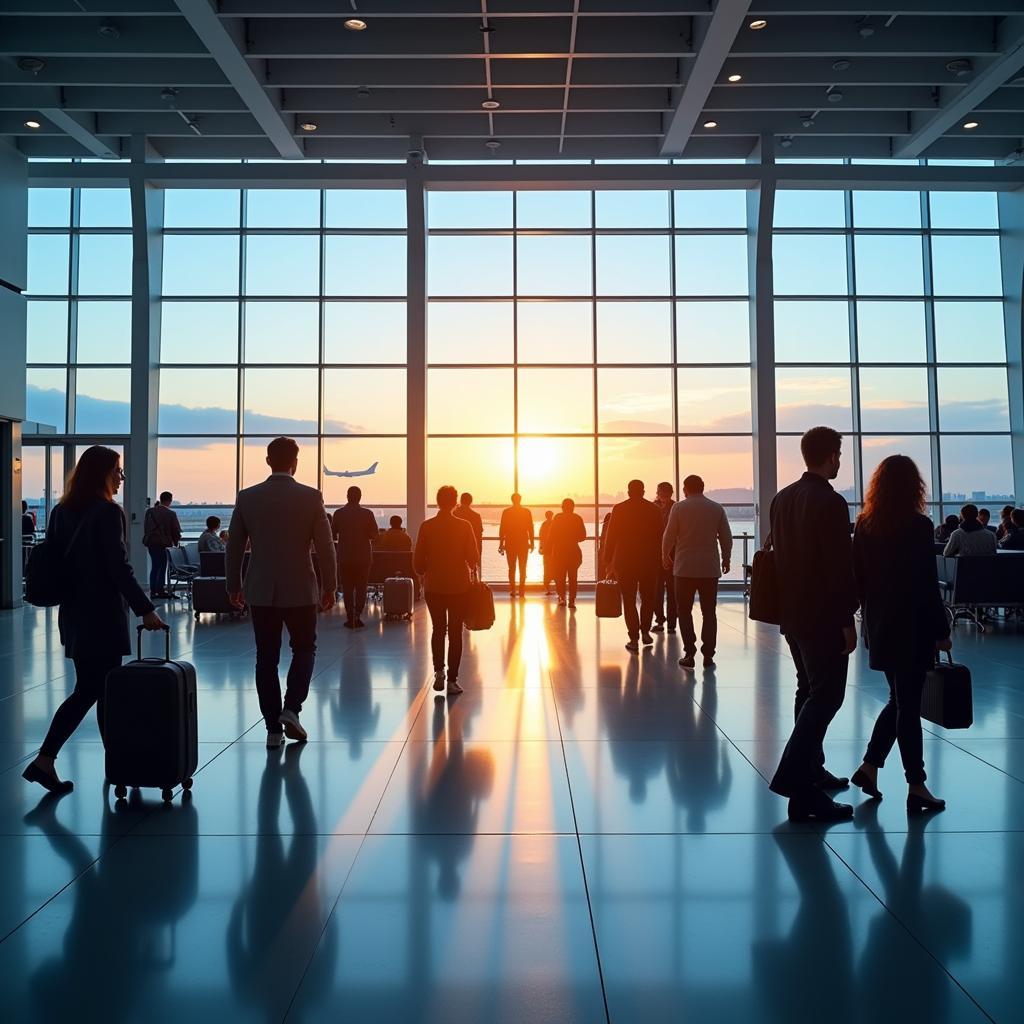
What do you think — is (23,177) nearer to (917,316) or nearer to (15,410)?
(15,410)

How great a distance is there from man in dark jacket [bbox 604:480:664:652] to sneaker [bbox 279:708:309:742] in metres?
4.62

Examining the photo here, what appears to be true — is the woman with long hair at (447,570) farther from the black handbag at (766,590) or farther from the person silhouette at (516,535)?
the person silhouette at (516,535)

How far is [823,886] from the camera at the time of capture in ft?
11.1

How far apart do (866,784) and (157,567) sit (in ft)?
43.4

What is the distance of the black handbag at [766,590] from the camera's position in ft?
14.3

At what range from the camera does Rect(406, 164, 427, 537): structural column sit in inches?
650

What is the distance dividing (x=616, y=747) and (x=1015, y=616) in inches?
379

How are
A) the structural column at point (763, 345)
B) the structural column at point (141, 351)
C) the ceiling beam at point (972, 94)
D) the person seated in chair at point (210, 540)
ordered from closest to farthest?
1. the ceiling beam at point (972, 94)
2. the person seated in chair at point (210, 540)
3. the structural column at point (141, 351)
4. the structural column at point (763, 345)

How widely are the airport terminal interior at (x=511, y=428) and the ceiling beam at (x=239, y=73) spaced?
10 cm

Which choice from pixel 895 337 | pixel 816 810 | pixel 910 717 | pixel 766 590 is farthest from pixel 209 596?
pixel 895 337

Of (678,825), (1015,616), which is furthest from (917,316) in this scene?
(678,825)

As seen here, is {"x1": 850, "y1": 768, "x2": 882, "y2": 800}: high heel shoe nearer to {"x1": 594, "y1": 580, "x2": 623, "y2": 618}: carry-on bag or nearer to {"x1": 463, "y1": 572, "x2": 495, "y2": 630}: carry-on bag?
{"x1": 463, "y1": 572, "x2": 495, "y2": 630}: carry-on bag

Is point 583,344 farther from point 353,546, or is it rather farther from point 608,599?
point 608,599

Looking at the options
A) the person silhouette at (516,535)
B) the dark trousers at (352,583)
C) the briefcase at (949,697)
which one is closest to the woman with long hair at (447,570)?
the briefcase at (949,697)
